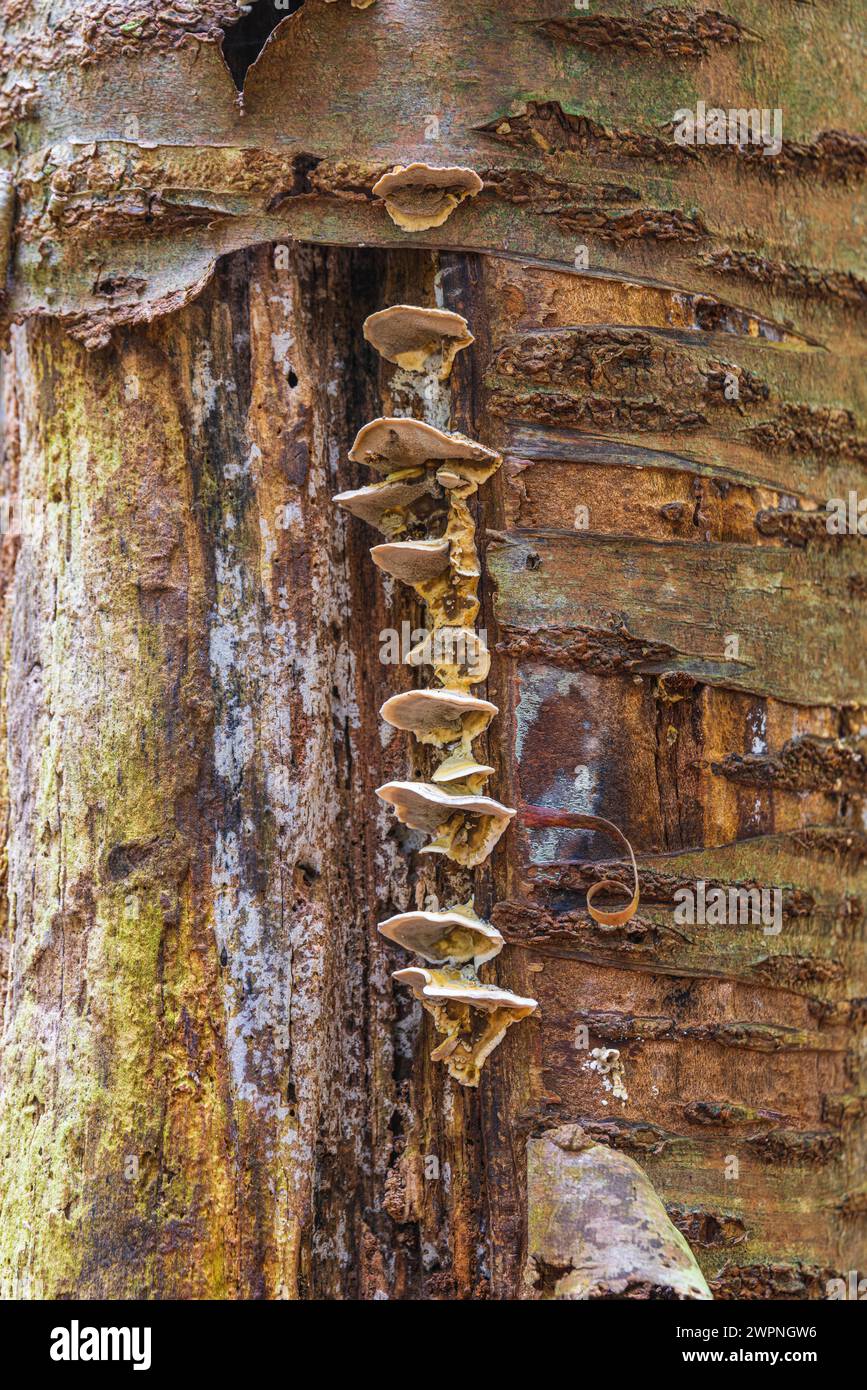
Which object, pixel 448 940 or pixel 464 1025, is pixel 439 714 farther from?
pixel 464 1025

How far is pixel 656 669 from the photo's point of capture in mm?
2746

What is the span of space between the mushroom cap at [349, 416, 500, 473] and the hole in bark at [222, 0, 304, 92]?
0.92m

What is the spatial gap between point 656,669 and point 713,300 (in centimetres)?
92

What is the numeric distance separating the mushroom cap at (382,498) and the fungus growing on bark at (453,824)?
659 mm

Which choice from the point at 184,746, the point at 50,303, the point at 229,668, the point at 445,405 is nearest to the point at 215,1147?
the point at 184,746

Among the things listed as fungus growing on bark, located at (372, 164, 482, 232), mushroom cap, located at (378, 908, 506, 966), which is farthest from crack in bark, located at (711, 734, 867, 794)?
fungus growing on bark, located at (372, 164, 482, 232)

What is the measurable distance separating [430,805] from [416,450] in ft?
2.60

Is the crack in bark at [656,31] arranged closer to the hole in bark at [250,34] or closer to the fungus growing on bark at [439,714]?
the hole in bark at [250,34]

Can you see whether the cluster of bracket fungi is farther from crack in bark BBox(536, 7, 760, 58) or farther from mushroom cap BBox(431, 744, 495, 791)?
crack in bark BBox(536, 7, 760, 58)

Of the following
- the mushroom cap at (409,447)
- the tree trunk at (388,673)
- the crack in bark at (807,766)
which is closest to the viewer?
the mushroom cap at (409,447)

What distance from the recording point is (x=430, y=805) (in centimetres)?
261

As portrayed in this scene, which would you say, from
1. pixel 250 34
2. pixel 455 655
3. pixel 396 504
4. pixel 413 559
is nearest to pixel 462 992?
pixel 455 655

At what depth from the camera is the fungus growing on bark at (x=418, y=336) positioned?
8.63 ft

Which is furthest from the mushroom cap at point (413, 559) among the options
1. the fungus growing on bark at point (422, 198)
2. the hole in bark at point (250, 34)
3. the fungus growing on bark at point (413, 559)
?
the hole in bark at point (250, 34)
